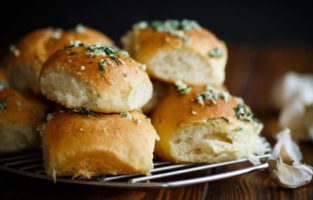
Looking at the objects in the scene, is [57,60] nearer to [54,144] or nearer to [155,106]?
[54,144]

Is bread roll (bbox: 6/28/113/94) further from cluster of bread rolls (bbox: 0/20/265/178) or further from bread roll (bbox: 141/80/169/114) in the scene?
bread roll (bbox: 141/80/169/114)

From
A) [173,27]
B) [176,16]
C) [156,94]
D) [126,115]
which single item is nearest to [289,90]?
[173,27]

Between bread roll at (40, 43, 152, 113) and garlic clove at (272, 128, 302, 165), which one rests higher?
bread roll at (40, 43, 152, 113)

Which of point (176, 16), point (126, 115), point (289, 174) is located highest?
point (176, 16)

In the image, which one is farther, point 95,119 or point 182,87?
point 182,87

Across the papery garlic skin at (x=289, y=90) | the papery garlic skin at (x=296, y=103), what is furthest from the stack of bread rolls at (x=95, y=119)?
the papery garlic skin at (x=289, y=90)

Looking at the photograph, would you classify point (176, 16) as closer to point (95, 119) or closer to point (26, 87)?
point (26, 87)

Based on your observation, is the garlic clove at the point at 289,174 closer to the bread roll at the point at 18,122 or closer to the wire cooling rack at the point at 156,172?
the wire cooling rack at the point at 156,172

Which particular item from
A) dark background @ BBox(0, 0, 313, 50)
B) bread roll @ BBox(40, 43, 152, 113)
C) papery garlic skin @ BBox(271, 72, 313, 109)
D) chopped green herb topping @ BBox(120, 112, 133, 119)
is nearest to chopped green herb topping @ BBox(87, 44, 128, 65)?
bread roll @ BBox(40, 43, 152, 113)
